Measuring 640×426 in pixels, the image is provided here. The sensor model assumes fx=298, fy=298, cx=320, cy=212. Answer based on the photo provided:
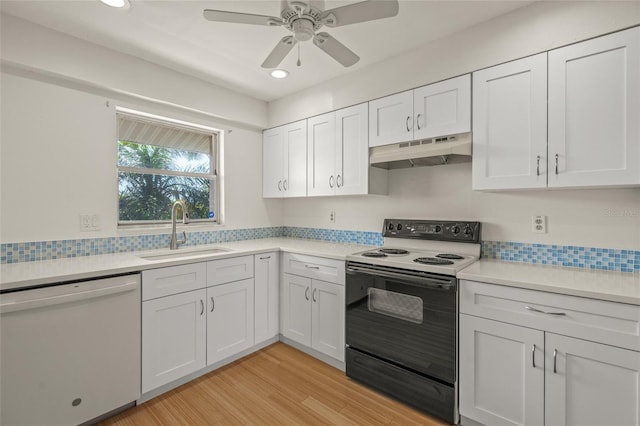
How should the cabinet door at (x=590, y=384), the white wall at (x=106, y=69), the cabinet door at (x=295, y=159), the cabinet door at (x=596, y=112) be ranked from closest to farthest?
the cabinet door at (x=590, y=384), the cabinet door at (x=596, y=112), the white wall at (x=106, y=69), the cabinet door at (x=295, y=159)

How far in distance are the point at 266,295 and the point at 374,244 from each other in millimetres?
1123

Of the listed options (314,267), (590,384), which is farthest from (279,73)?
(590,384)

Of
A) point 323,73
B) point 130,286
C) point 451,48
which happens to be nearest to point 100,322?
point 130,286

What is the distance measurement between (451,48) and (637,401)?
2.22 meters

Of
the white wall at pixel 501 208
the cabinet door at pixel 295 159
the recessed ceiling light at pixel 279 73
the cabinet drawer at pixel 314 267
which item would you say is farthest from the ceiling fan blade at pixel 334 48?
the cabinet drawer at pixel 314 267

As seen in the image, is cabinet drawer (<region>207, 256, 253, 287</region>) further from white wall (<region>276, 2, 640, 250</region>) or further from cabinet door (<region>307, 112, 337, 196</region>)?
white wall (<region>276, 2, 640, 250</region>)

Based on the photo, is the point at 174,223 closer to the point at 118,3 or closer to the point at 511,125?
the point at 118,3

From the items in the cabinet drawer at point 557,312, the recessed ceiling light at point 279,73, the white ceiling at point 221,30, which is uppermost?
the white ceiling at point 221,30

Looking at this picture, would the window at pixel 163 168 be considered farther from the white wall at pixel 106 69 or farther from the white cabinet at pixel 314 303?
the white cabinet at pixel 314 303

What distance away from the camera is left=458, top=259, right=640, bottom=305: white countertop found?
137 centimetres

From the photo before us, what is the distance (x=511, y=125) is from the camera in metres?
1.88

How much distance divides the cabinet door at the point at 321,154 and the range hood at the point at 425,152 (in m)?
0.46

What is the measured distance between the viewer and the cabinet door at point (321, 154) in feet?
9.32

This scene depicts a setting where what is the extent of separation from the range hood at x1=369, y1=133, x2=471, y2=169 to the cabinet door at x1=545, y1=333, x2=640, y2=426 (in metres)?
1.20
